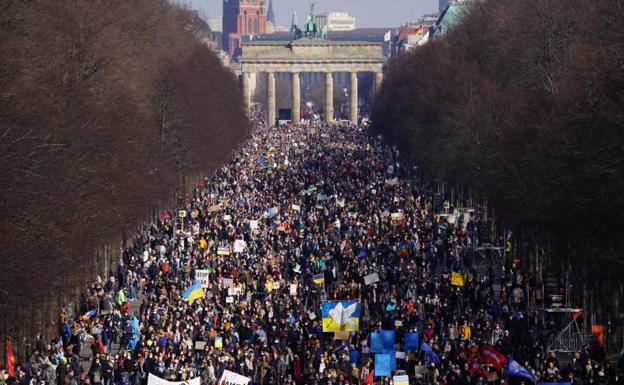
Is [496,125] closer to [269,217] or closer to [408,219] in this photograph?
[408,219]

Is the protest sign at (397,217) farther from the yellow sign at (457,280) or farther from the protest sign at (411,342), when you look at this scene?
the protest sign at (411,342)

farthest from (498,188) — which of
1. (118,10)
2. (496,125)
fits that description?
(118,10)

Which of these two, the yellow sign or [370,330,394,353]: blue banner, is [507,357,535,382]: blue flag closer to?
[370,330,394,353]: blue banner

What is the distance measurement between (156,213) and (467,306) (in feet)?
103

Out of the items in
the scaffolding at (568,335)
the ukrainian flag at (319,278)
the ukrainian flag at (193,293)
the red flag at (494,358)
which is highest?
the red flag at (494,358)

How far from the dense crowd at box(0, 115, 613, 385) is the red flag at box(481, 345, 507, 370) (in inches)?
11.3

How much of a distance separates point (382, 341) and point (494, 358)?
4.08 meters

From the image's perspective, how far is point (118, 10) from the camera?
312ft

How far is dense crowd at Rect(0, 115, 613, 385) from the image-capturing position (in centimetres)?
4425

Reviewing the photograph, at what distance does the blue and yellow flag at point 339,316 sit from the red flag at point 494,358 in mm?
6064

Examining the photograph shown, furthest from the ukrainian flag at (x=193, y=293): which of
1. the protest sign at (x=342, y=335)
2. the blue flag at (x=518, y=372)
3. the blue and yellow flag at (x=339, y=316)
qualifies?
the blue flag at (x=518, y=372)

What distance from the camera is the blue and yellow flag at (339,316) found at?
48281mm

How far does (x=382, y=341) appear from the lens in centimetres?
4594

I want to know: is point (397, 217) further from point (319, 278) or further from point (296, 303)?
point (296, 303)
